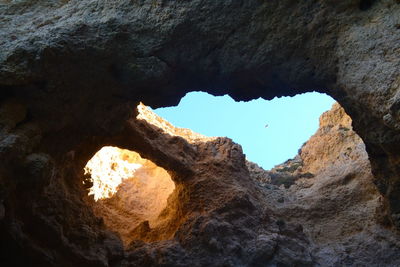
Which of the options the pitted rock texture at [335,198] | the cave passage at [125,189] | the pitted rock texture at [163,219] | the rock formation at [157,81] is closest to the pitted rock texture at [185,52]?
the rock formation at [157,81]

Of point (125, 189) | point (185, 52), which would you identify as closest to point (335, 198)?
point (185, 52)

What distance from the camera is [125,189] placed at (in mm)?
7883

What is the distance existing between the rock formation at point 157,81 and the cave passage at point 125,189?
5.09 ft

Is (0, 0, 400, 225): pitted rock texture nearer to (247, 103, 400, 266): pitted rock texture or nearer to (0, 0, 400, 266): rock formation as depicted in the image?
(0, 0, 400, 266): rock formation

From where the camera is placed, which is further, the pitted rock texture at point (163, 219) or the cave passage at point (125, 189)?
the cave passage at point (125, 189)

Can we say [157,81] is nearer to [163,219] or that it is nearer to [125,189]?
[163,219]

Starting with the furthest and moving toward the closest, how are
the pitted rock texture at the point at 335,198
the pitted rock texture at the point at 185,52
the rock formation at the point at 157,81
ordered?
the pitted rock texture at the point at 335,198 < the pitted rock texture at the point at 185,52 < the rock formation at the point at 157,81

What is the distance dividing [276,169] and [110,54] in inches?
192

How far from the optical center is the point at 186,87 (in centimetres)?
488

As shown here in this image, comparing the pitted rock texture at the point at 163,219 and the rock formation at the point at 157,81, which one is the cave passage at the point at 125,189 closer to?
the pitted rock texture at the point at 163,219

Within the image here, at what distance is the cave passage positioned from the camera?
697 centimetres

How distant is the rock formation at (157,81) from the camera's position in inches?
159

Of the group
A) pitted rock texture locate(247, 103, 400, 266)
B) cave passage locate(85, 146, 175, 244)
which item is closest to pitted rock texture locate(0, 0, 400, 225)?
pitted rock texture locate(247, 103, 400, 266)

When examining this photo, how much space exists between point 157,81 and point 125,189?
384 centimetres
